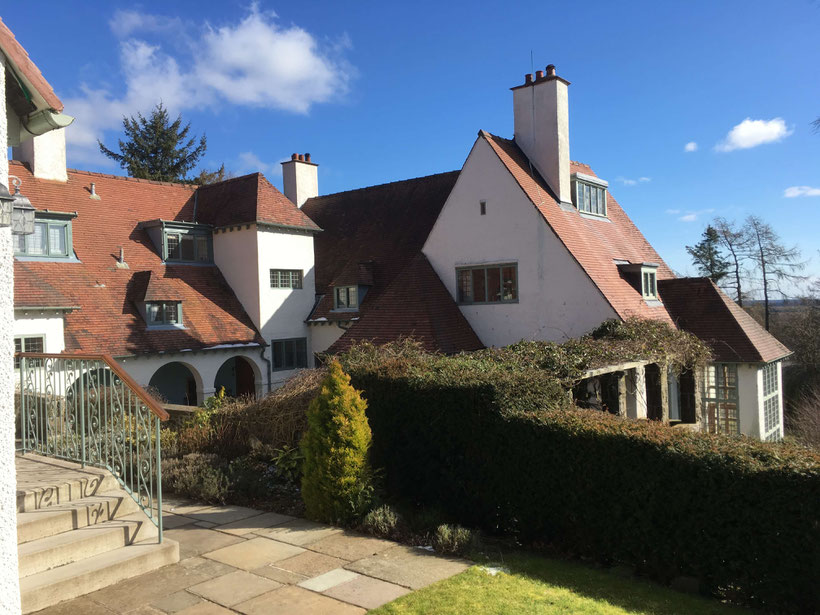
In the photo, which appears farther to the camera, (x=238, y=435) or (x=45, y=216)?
(x=45, y=216)

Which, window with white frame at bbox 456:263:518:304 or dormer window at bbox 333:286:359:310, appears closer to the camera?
window with white frame at bbox 456:263:518:304

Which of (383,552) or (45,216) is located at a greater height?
(45,216)

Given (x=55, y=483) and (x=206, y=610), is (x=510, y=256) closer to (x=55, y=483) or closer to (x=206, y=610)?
(x=55, y=483)

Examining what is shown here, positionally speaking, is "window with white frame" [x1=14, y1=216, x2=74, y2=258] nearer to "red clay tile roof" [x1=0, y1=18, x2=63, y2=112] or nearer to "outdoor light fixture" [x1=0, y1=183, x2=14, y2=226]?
"red clay tile roof" [x1=0, y1=18, x2=63, y2=112]

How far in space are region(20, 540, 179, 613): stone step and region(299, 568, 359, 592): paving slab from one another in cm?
A: 156

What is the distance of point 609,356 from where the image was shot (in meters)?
13.3

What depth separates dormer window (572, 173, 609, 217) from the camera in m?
22.1

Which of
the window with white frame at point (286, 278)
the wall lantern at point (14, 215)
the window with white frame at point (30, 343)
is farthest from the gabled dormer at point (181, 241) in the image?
the wall lantern at point (14, 215)

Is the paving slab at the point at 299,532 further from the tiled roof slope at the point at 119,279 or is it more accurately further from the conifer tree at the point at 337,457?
the tiled roof slope at the point at 119,279

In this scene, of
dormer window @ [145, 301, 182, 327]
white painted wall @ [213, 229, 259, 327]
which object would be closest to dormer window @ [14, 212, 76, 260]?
dormer window @ [145, 301, 182, 327]

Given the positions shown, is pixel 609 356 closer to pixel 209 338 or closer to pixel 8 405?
pixel 8 405

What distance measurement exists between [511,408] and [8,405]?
19.3 ft

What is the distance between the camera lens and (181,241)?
969 inches

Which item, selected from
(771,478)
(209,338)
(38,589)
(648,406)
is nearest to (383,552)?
(38,589)
